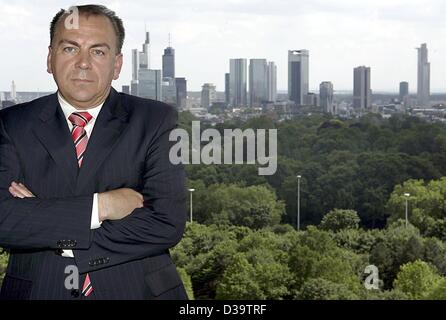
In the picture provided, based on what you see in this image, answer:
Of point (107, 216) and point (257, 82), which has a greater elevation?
point (257, 82)

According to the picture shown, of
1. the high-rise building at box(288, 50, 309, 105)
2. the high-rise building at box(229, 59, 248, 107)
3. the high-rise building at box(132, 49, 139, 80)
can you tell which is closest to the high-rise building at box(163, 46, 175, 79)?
the high-rise building at box(132, 49, 139, 80)

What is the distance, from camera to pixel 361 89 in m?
15.5

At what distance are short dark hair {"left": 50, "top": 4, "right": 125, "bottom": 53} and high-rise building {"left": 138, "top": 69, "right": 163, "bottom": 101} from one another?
379 centimetres

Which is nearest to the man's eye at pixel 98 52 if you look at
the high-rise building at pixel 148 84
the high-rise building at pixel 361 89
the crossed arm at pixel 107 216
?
the crossed arm at pixel 107 216

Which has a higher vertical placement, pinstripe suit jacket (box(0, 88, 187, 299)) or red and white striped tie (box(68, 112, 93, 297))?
red and white striped tie (box(68, 112, 93, 297))

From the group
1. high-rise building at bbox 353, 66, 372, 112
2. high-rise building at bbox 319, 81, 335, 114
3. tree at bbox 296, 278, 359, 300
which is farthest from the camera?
high-rise building at bbox 353, 66, 372, 112

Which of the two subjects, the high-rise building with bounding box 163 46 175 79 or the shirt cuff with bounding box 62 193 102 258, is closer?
the shirt cuff with bounding box 62 193 102 258

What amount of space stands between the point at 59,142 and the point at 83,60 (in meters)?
0.10

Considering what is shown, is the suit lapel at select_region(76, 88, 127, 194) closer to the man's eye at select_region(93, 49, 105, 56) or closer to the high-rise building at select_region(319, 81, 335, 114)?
the man's eye at select_region(93, 49, 105, 56)

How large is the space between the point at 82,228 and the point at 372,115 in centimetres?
1617

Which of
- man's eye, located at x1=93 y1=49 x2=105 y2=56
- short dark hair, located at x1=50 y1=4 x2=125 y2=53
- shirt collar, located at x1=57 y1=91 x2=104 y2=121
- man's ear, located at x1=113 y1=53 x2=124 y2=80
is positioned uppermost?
short dark hair, located at x1=50 y1=4 x2=125 y2=53

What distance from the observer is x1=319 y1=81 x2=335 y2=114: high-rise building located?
14.3 metres

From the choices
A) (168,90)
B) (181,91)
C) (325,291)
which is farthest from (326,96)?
(325,291)

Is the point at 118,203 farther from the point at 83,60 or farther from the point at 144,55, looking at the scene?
the point at 144,55
